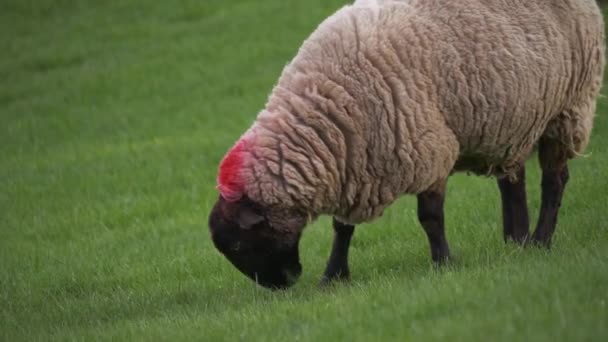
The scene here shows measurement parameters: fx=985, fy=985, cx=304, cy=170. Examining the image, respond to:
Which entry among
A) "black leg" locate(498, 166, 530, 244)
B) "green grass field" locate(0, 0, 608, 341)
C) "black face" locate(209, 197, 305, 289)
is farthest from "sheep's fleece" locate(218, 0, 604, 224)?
"black leg" locate(498, 166, 530, 244)

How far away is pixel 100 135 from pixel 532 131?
10023 mm

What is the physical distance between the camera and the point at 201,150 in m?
14.0

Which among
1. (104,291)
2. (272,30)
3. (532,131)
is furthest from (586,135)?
(272,30)

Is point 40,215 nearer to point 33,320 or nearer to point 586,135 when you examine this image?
point 33,320

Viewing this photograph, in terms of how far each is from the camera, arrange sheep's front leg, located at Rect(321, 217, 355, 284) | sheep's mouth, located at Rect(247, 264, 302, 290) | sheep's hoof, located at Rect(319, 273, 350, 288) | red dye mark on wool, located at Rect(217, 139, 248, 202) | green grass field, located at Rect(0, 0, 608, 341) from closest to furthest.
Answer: green grass field, located at Rect(0, 0, 608, 341) → red dye mark on wool, located at Rect(217, 139, 248, 202) → sheep's mouth, located at Rect(247, 264, 302, 290) → sheep's hoof, located at Rect(319, 273, 350, 288) → sheep's front leg, located at Rect(321, 217, 355, 284)

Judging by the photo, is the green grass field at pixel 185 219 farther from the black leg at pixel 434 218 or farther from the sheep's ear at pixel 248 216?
the sheep's ear at pixel 248 216

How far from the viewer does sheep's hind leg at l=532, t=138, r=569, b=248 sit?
776 centimetres

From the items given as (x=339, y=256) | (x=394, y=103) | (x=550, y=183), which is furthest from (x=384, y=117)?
(x=550, y=183)

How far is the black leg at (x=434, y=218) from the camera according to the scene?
272 inches

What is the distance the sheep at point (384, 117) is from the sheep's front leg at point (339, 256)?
49 centimetres

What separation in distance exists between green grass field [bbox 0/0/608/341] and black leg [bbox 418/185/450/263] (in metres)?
0.21

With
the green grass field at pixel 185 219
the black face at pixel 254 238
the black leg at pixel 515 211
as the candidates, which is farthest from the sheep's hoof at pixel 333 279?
the black leg at pixel 515 211

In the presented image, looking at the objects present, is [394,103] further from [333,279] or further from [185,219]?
[185,219]

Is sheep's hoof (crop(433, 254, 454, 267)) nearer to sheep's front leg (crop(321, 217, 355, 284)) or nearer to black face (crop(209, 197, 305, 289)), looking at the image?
sheep's front leg (crop(321, 217, 355, 284))
